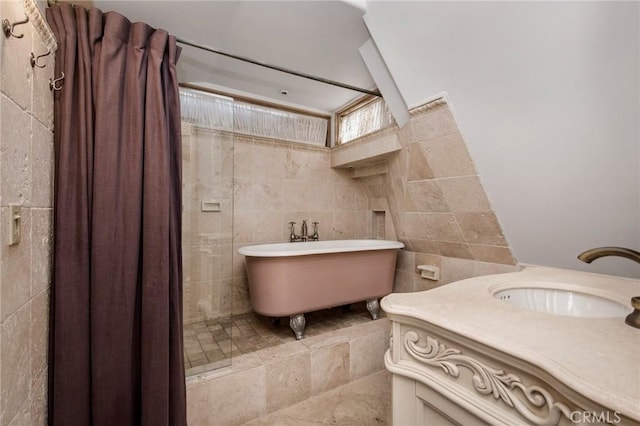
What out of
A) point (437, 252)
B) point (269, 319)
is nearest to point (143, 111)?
point (269, 319)

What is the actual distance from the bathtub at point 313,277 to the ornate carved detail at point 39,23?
4.87 feet

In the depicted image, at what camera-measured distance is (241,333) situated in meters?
2.24

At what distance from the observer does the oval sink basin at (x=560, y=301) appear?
109 cm

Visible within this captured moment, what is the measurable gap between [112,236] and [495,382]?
4.99 feet

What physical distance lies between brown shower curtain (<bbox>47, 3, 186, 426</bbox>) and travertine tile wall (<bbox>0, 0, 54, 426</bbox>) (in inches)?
2.1

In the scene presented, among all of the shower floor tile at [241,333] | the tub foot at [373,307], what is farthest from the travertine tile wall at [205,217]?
the tub foot at [373,307]

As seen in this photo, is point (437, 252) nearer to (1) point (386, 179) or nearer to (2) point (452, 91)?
(1) point (386, 179)

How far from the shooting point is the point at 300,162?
3041 mm

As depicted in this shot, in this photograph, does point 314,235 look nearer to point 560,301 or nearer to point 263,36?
point 263,36

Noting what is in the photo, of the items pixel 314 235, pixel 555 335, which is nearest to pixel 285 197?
pixel 314 235

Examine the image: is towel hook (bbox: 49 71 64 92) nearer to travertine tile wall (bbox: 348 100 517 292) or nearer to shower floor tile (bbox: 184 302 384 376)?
shower floor tile (bbox: 184 302 384 376)

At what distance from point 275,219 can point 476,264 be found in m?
1.90

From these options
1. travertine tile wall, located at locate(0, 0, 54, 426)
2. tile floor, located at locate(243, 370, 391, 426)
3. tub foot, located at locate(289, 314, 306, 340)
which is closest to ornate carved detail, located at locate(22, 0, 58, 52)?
travertine tile wall, located at locate(0, 0, 54, 426)

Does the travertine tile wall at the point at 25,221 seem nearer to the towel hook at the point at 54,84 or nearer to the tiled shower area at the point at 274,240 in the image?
the towel hook at the point at 54,84
